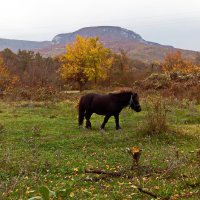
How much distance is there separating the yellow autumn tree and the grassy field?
33652mm

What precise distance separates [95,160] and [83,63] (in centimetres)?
4262

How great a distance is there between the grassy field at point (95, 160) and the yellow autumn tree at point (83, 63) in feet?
110

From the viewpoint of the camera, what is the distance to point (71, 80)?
54.5 meters

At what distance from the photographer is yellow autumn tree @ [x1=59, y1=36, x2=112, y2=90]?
51969 millimetres

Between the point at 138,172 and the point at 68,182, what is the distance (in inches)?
74.0

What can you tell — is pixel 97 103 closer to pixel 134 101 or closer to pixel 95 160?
pixel 134 101

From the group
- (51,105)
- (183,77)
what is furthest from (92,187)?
(183,77)

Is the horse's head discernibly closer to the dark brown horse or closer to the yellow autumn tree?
the dark brown horse

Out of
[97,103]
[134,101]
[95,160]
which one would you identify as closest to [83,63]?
[134,101]

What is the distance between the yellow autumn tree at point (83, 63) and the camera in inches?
2046

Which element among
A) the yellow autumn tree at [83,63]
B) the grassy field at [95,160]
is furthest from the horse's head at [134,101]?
the yellow autumn tree at [83,63]

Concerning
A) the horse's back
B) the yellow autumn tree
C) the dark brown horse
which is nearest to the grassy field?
the dark brown horse

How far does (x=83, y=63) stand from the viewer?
52.9m

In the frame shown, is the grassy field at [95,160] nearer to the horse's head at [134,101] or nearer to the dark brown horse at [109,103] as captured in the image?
the dark brown horse at [109,103]
